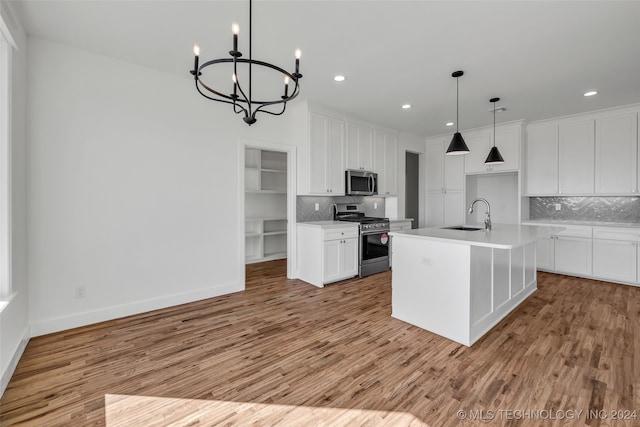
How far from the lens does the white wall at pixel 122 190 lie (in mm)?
2646

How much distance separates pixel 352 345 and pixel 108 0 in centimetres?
323

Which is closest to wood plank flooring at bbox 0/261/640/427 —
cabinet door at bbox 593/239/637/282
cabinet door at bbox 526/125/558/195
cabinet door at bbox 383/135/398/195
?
cabinet door at bbox 593/239/637/282

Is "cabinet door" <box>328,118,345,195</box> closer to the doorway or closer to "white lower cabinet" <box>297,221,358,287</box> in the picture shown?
"white lower cabinet" <box>297,221,358,287</box>

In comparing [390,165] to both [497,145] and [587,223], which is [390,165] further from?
[587,223]

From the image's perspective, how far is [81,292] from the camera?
2.82m

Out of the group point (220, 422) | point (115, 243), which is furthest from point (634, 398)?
point (115, 243)

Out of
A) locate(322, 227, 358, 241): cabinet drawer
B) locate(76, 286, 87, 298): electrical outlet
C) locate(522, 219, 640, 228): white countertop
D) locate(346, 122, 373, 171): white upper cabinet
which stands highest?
locate(346, 122, 373, 171): white upper cabinet

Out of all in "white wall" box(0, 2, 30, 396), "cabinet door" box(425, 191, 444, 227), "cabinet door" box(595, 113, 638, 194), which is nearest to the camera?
"white wall" box(0, 2, 30, 396)

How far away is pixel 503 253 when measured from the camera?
3.01 m

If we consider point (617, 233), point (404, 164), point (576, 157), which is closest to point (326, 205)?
point (404, 164)

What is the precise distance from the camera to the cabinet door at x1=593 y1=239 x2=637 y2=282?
4.16 meters

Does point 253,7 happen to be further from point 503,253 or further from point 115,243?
point 503,253

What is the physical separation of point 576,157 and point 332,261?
434 cm

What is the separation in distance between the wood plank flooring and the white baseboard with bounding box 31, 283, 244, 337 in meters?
0.08
